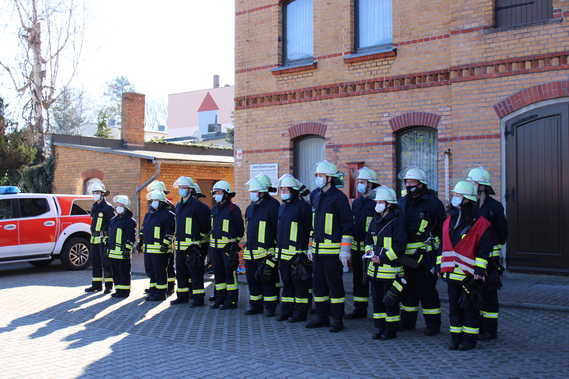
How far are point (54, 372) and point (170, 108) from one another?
62987mm

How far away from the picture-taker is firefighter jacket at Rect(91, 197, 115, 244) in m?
11.8

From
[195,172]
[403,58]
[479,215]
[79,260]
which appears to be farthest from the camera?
[195,172]

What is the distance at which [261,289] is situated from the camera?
9.47 meters

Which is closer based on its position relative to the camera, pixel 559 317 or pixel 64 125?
pixel 559 317

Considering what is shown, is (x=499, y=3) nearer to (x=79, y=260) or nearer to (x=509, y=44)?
(x=509, y=44)

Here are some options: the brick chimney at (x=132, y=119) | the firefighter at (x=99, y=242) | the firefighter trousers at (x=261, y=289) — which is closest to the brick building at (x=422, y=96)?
the firefighter at (x=99, y=242)

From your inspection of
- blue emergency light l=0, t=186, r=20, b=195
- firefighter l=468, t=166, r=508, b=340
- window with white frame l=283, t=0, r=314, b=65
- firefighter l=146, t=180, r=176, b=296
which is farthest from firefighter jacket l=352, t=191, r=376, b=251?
blue emergency light l=0, t=186, r=20, b=195

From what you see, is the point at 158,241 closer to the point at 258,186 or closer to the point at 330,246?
the point at 258,186

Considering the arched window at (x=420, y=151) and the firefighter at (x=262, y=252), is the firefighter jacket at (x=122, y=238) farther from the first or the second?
the arched window at (x=420, y=151)

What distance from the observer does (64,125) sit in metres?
47.5

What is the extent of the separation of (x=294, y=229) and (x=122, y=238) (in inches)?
158

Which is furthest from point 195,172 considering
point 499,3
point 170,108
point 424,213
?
point 170,108

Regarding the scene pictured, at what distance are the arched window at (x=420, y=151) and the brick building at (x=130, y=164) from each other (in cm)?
892

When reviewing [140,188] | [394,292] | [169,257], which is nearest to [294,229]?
[394,292]
